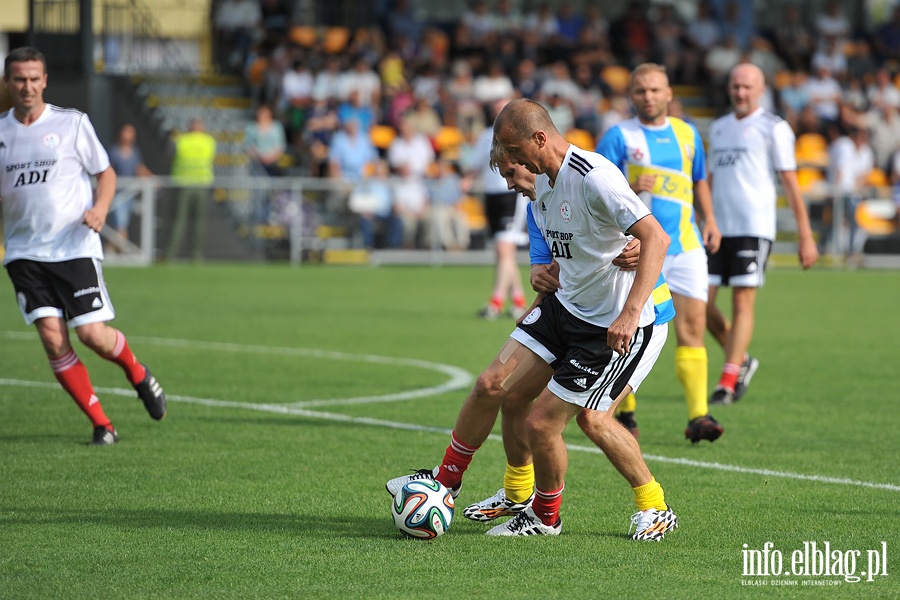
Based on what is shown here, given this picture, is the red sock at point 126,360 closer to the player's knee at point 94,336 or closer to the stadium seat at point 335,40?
the player's knee at point 94,336

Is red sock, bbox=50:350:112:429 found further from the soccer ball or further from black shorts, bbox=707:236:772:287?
black shorts, bbox=707:236:772:287

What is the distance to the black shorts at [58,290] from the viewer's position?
7.96 meters

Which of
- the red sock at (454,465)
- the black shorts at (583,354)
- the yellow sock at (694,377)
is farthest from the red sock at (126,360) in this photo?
the yellow sock at (694,377)

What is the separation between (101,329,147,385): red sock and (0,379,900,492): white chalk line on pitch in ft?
4.15

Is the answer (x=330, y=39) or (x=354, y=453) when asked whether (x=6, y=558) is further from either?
(x=330, y=39)

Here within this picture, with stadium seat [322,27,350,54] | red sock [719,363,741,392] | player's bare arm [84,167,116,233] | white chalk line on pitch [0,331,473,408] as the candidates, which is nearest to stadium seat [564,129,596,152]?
stadium seat [322,27,350,54]

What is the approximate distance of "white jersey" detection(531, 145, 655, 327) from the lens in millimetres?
5438

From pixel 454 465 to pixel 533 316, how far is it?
791mm

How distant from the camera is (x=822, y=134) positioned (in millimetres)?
28266

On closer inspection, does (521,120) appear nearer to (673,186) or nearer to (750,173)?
(673,186)

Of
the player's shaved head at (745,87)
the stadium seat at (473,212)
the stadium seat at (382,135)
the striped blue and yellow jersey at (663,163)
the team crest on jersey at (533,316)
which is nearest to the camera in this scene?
the team crest on jersey at (533,316)

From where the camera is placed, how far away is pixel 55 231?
7973mm

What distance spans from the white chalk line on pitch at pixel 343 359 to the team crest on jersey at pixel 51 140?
2.66 metres

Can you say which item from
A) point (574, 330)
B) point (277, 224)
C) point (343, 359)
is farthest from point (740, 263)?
point (277, 224)
